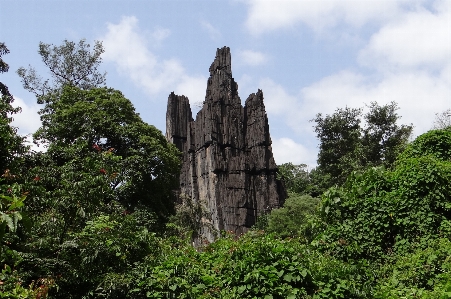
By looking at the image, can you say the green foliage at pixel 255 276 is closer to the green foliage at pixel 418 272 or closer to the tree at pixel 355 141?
the green foliage at pixel 418 272

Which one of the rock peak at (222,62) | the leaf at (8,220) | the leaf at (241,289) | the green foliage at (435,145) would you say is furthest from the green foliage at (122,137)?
the rock peak at (222,62)

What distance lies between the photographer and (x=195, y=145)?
36.6 meters

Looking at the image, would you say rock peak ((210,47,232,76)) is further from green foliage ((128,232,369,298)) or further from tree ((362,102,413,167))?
green foliage ((128,232,369,298))

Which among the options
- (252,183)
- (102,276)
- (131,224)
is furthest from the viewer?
(252,183)

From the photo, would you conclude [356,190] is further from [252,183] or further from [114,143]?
[252,183]

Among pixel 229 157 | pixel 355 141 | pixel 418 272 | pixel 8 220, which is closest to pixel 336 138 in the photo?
pixel 355 141

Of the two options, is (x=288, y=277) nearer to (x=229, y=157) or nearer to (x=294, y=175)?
(x=229, y=157)

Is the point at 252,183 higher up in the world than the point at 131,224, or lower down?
higher up

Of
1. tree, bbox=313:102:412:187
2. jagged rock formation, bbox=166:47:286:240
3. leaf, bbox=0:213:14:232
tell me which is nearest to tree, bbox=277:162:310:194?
jagged rock formation, bbox=166:47:286:240

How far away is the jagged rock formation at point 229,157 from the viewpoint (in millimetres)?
32812

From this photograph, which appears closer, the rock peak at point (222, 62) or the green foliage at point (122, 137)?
the green foliage at point (122, 137)

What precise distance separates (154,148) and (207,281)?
1173 centimetres

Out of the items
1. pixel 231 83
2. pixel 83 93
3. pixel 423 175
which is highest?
pixel 231 83

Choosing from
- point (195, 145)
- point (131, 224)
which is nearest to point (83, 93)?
point (131, 224)
